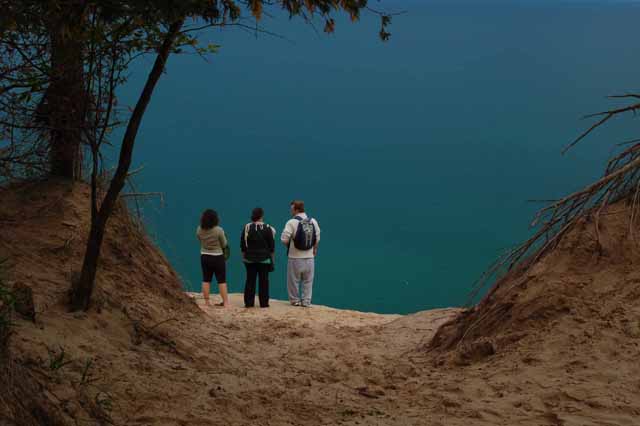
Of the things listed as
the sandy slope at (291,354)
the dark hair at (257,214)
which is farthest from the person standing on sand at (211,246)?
the sandy slope at (291,354)

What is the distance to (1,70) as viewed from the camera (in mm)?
6027

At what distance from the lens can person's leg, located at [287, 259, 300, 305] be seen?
13211 millimetres

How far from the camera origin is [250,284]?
12.9 metres

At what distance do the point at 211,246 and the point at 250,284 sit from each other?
1.24 metres

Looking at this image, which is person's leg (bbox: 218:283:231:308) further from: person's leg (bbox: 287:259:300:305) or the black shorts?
person's leg (bbox: 287:259:300:305)

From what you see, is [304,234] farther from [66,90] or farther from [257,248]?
[66,90]

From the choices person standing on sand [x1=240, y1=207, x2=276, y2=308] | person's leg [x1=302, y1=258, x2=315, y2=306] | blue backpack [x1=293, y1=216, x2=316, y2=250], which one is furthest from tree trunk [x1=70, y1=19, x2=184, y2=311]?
person's leg [x1=302, y1=258, x2=315, y2=306]

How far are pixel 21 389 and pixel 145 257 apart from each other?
195 inches

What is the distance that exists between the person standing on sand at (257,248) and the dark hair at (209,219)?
0.73 metres

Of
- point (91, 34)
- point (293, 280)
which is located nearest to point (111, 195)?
point (91, 34)

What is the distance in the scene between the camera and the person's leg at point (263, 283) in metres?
12.7

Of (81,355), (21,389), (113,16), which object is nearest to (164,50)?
(113,16)

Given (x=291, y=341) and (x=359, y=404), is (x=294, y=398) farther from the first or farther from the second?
(x=291, y=341)

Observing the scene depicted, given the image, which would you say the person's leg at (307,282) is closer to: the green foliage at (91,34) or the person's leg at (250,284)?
the person's leg at (250,284)
